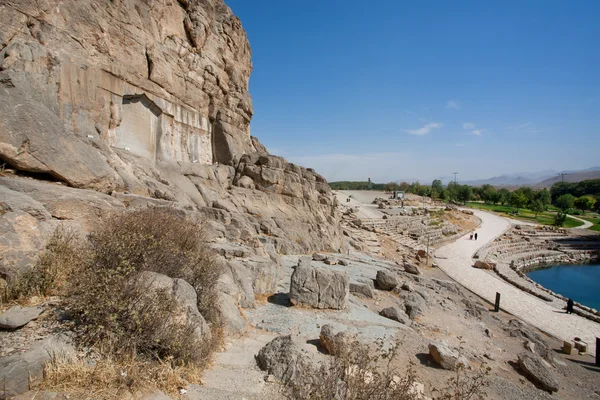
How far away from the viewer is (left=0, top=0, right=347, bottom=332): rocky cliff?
6543 millimetres

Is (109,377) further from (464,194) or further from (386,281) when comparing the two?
(464,194)

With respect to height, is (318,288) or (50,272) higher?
(50,272)

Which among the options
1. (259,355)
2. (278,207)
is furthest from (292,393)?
(278,207)

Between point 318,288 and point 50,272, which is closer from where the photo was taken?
point 50,272

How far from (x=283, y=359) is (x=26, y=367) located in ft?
9.63

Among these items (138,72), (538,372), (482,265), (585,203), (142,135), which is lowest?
(482,265)

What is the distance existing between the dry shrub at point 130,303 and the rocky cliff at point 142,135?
1.00 m

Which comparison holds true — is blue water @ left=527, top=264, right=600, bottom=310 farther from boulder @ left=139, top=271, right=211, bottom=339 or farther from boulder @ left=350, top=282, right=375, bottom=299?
boulder @ left=139, top=271, right=211, bottom=339

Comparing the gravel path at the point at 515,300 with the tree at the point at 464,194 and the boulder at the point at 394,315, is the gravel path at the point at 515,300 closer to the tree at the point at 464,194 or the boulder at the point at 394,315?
the boulder at the point at 394,315

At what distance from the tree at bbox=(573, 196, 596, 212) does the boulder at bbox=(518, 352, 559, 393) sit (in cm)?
8481

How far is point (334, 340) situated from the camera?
17.5ft

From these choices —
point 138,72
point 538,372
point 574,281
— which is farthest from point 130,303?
point 574,281

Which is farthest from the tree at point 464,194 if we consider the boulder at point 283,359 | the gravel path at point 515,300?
the boulder at point 283,359

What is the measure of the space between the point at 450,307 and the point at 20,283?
524 inches
